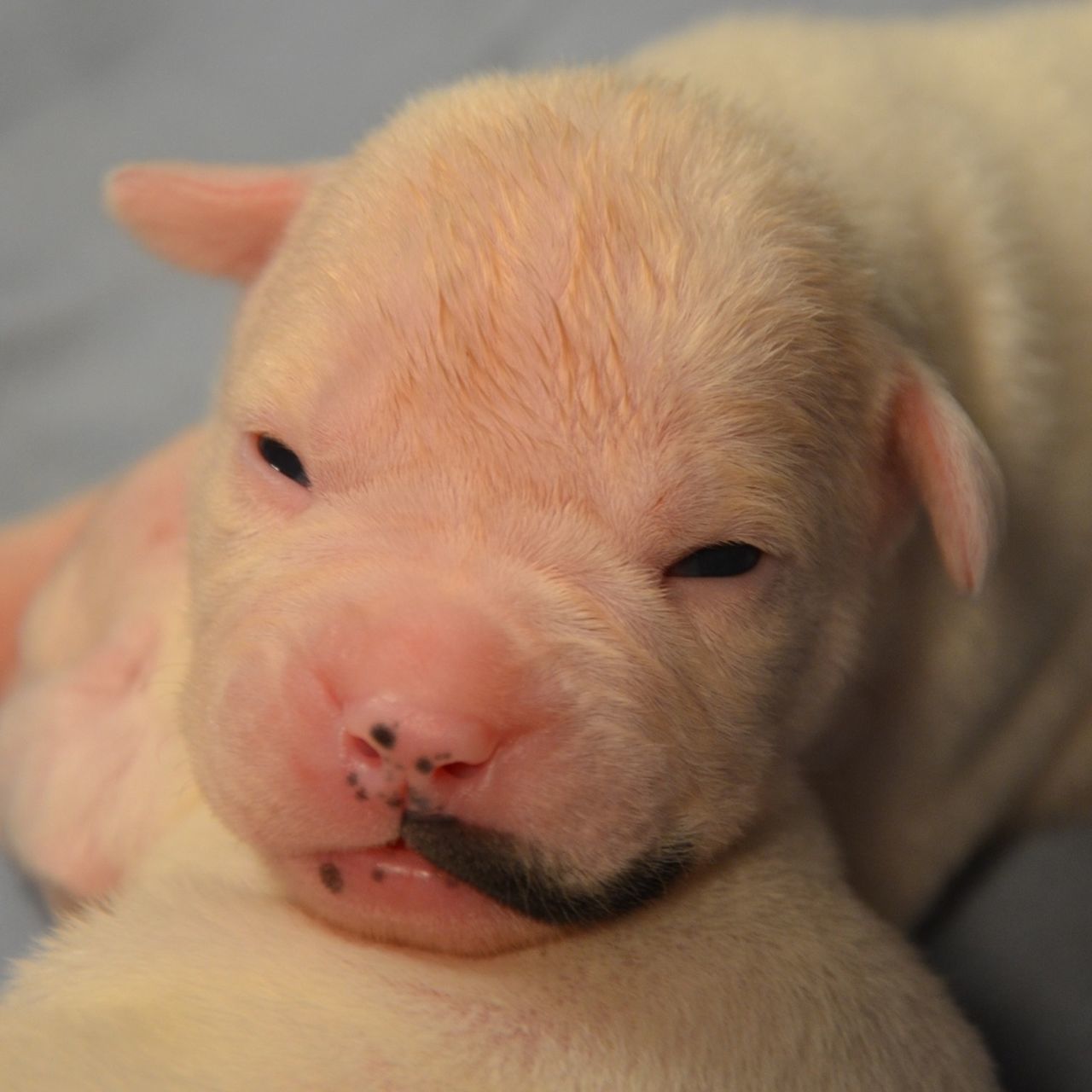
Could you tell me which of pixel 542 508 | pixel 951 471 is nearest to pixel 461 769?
pixel 542 508

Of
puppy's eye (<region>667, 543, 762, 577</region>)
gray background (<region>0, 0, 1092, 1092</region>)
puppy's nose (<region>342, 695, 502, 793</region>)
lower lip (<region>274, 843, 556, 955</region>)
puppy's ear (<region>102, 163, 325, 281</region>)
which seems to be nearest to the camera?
puppy's nose (<region>342, 695, 502, 793</region>)

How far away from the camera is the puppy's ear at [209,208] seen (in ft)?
5.79

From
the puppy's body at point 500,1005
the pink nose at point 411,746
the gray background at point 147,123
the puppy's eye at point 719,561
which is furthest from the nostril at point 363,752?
the gray background at point 147,123

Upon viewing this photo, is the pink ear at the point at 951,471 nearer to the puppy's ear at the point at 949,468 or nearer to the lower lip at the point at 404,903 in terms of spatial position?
the puppy's ear at the point at 949,468

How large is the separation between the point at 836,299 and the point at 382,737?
2.32ft

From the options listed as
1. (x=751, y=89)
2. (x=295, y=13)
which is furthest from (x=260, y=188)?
(x=295, y=13)

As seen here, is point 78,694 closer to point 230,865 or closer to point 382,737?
point 230,865

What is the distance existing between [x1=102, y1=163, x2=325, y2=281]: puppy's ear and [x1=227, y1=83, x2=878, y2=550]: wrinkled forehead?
0.87 ft

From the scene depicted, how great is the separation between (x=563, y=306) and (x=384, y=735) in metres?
0.45

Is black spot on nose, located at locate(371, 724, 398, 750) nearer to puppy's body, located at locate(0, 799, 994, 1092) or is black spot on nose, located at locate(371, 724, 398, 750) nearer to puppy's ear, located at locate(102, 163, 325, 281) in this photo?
puppy's body, located at locate(0, 799, 994, 1092)

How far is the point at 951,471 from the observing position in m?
1.52

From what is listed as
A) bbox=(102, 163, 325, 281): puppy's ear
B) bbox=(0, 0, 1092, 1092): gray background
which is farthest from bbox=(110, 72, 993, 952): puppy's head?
bbox=(0, 0, 1092, 1092): gray background

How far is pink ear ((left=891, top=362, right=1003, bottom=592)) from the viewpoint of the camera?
4.94 ft

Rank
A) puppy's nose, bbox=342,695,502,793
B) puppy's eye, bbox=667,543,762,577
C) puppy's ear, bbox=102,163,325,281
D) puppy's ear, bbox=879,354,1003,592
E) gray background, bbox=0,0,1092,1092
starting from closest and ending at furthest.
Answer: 1. puppy's nose, bbox=342,695,502,793
2. puppy's eye, bbox=667,543,762,577
3. puppy's ear, bbox=879,354,1003,592
4. puppy's ear, bbox=102,163,325,281
5. gray background, bbox=0,0,1092,1092
